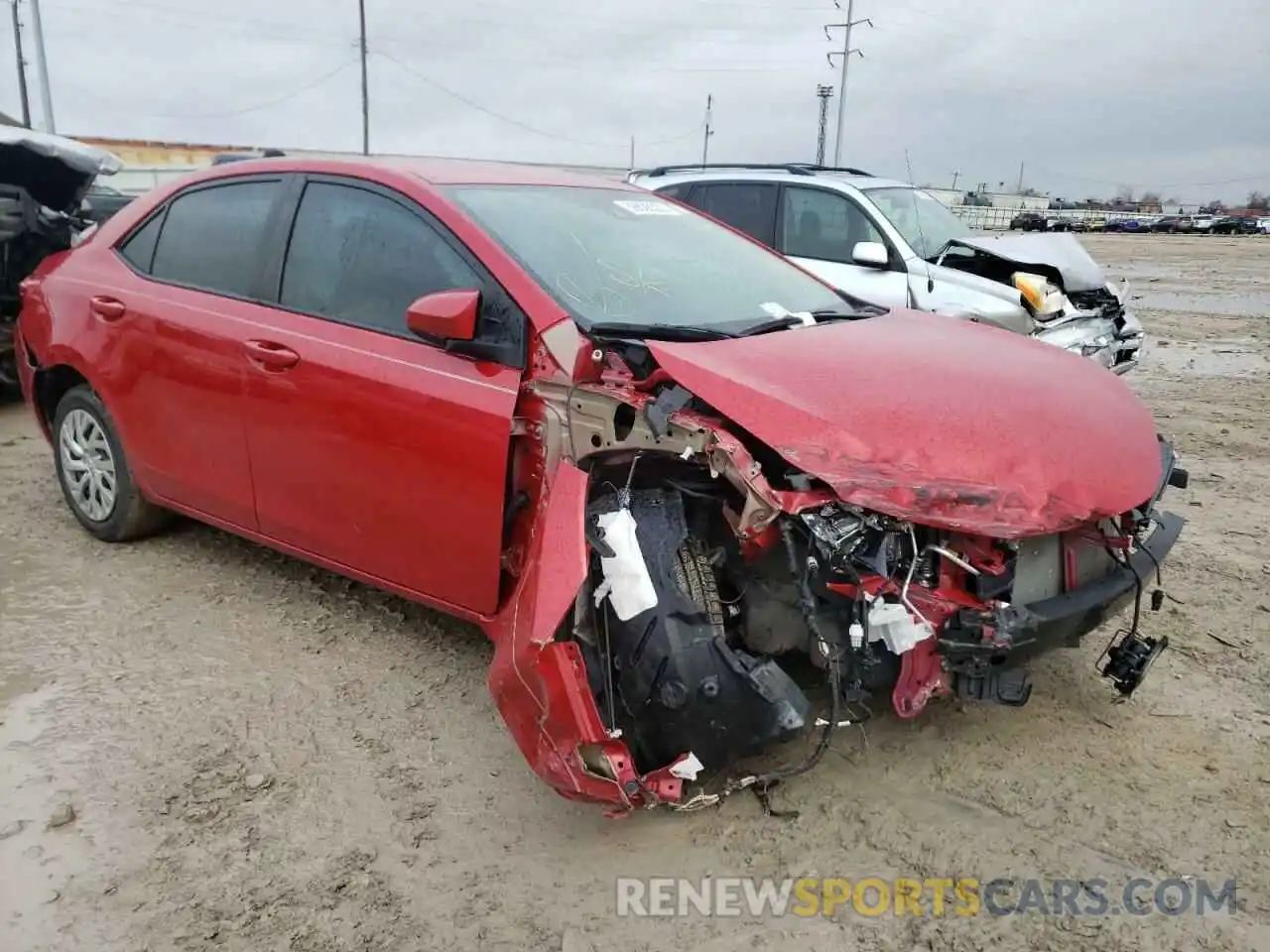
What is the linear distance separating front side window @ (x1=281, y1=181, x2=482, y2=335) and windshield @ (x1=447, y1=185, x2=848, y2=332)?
179 millimetres

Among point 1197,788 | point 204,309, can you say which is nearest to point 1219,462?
point 1197,788

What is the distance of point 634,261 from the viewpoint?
334 cm

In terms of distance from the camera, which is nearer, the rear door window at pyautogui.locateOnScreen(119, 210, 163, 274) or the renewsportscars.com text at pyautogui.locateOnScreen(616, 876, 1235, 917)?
the renewsportscars.com text at pyautogui.locateOnScreen(616, 876, 1235, 917)

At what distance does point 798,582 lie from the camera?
254 cm

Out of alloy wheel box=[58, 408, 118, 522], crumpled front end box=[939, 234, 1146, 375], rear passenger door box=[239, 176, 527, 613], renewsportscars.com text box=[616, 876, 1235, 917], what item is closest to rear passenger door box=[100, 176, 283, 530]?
rear passenger door box=[239, 176, 527, 613]

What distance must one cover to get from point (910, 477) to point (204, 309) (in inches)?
108

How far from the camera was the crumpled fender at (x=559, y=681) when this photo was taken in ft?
7.98

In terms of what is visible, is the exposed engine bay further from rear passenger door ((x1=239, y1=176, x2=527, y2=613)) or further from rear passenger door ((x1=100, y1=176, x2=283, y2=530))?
rear passenger door ((x1=100, y1=176, x2=283, y2=530))

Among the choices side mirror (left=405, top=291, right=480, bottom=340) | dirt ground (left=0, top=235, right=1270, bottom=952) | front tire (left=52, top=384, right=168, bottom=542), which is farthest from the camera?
front tire (left=52, top=384, right=168, bottom=542)

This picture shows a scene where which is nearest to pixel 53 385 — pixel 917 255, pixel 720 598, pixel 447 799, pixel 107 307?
pixel 107 307

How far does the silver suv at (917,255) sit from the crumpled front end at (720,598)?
4.53 meters

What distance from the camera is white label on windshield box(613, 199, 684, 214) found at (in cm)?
378

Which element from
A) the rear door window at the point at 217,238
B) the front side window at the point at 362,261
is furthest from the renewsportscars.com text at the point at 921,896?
the rear door window at the point at 217,238

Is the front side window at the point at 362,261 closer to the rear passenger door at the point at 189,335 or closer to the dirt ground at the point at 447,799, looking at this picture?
the rear passenger door at the point at 189,335
